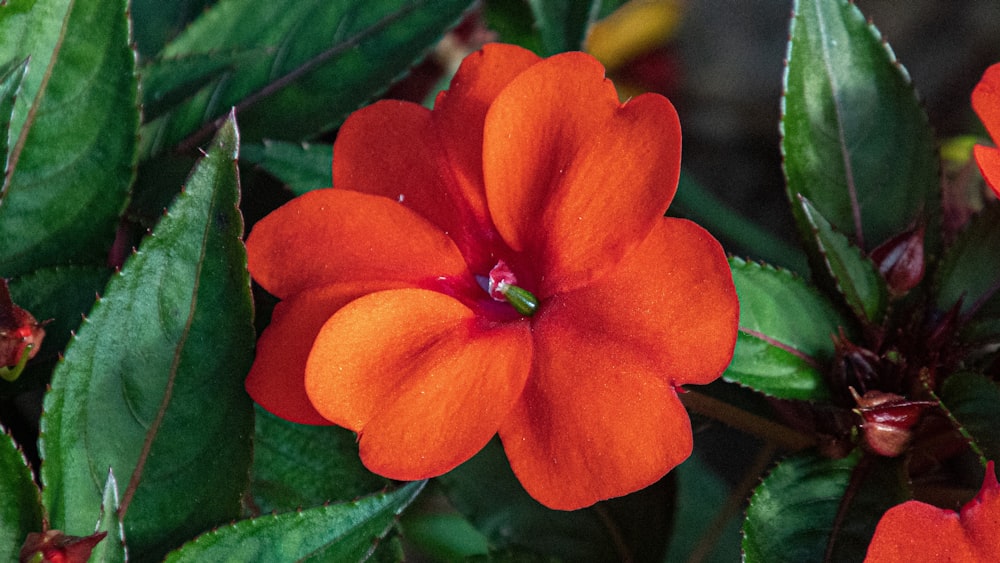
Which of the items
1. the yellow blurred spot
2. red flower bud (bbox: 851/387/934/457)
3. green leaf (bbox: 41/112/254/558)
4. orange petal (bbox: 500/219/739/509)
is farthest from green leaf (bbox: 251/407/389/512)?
the yellow blurred spot

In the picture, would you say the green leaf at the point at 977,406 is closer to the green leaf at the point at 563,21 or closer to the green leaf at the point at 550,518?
the green leaf at the point at 550,518

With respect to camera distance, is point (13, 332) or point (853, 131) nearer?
point (13, 332)

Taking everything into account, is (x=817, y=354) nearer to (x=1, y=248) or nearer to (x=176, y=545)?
(x=176, y=545)

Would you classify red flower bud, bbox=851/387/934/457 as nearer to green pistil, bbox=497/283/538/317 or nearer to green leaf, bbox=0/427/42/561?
green pistil, bbox=497/283/538/317

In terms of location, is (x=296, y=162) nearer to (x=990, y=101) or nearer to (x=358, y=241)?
(x=358, y=241)

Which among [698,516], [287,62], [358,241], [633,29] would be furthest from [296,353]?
[633,29]
